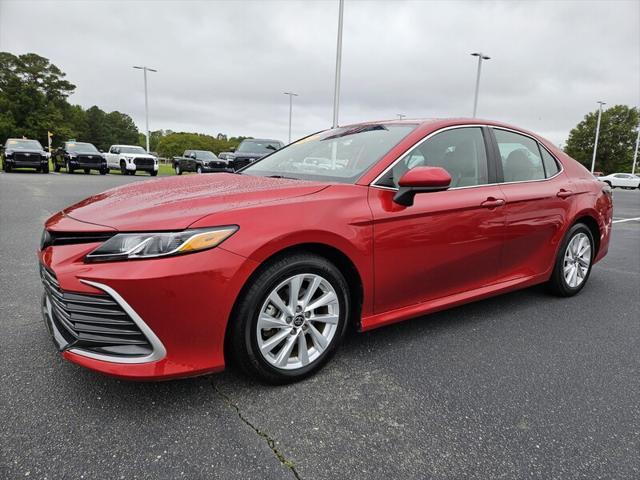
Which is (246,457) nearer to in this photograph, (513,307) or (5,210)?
(513,307)

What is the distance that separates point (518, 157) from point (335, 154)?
60.0 inches

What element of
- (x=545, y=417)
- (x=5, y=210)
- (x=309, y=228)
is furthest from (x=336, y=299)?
(x=5, y=210)

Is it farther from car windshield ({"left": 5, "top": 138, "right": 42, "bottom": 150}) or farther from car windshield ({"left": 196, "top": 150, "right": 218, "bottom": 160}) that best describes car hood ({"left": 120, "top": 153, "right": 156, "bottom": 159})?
car windshield ({"left": 5, "top": 138, "right": 42, "bottom": 150})

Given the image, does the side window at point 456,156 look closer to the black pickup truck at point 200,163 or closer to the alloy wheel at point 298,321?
the alloy wheel at point 298,321

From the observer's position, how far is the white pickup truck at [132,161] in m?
23.7

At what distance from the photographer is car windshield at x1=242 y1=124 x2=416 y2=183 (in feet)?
9.25

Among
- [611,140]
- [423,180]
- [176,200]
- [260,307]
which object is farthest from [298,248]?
[611,140]

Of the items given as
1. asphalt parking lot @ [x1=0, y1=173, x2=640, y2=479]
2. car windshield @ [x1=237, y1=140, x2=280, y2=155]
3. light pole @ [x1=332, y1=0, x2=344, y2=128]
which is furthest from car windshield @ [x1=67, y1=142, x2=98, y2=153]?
asphalt parking lot @ [x1=0, y1=173, x2=640, y2=479]

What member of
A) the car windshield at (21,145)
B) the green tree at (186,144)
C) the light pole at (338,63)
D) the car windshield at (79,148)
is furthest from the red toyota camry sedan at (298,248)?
the green tree at (186,144)

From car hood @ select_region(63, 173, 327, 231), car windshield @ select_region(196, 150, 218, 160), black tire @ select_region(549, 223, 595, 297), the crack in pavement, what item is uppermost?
car windshield @ select_region(196, 150, 218, 160)

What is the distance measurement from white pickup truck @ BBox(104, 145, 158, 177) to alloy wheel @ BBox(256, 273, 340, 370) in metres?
23.6

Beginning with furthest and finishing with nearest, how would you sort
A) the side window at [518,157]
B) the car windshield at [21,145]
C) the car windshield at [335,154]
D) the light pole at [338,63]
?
the car windshield at [21,145], the light pole at [338,63], the side window at [518,157], the car windshield at [335,154]

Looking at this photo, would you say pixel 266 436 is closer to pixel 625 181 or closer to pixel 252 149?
pixel 252 149

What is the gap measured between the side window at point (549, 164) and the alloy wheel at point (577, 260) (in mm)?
616
